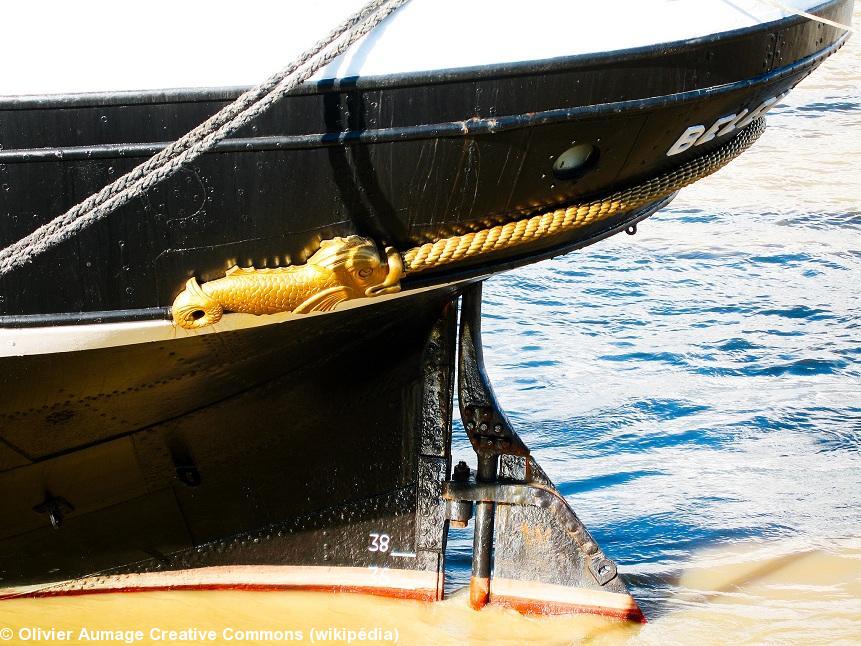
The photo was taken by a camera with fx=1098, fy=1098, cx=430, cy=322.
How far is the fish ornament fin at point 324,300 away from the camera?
2600 mm

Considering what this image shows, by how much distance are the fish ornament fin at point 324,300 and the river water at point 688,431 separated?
1.52 meters

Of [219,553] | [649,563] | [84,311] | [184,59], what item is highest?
[184,59]

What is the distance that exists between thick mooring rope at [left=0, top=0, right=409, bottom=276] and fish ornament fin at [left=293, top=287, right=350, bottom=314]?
44 centimetres

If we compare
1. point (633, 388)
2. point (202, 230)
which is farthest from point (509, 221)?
point (633, 388)

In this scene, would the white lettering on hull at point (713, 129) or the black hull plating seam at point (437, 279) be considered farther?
the white lettering on hull at point (713, 129)

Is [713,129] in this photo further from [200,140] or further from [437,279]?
[200,140]

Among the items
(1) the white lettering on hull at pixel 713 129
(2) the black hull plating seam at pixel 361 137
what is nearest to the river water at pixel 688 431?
(1) the white lettering on hull at pixel 713 129

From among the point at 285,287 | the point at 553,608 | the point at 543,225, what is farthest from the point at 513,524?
the point at 285,287

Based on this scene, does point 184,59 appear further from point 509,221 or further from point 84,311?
point 509,221

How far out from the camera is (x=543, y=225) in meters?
2.74

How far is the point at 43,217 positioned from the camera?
8.05 ft

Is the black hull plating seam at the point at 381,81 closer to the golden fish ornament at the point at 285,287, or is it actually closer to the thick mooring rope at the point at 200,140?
the thick mooring rope at the point at 200,140

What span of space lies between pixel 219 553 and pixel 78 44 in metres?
1.93

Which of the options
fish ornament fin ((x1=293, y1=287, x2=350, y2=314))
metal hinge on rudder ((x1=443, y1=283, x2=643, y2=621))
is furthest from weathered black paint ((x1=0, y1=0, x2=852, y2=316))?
metal hinge on rudder ((x1=443, y1=283, x2=643, y2=621))
